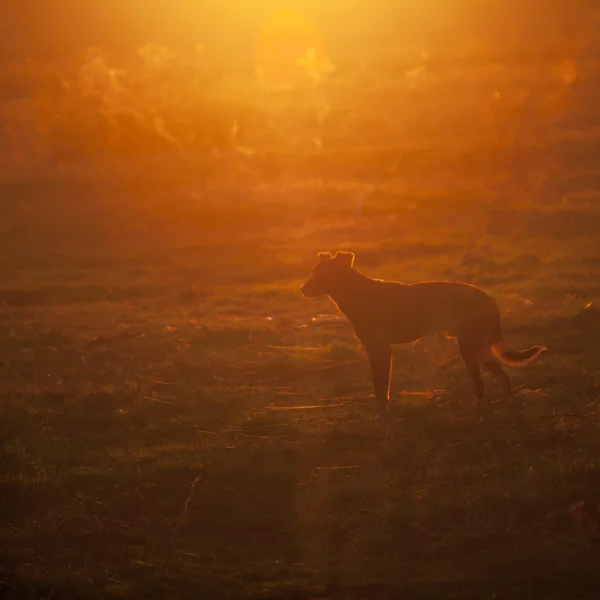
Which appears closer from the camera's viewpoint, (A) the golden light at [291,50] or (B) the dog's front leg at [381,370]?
(B) the dog's front leg at [381,370]

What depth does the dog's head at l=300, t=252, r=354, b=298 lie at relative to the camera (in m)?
9.59

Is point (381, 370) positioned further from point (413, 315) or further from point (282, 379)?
point (282, 379)

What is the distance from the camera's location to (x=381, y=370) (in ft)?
31.1

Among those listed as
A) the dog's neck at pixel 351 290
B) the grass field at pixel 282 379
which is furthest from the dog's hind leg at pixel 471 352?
the dog's neck at pixel 351 290

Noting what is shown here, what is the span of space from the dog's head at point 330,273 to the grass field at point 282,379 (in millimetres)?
1327

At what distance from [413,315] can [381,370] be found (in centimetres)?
63

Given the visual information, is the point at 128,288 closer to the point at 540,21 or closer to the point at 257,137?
the point at 257,137

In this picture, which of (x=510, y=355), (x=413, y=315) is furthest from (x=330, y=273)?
(x=510, y=355)

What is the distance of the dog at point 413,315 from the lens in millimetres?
9172

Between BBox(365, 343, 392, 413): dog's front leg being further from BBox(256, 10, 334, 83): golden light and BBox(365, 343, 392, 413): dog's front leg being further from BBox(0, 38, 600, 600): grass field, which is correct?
BBox(256, 10, 334, 83): golden light

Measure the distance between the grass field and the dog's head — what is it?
1.33 meters

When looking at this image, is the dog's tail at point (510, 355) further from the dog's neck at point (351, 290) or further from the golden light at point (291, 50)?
the golden light at point (291, 50)

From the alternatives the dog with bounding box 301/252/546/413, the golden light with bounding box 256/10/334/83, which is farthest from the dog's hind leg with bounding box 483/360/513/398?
the golden light with bounding box 256/10/334/83

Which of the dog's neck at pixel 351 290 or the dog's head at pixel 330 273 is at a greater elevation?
the dog's head at pixel 330 273
